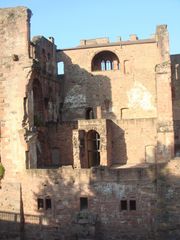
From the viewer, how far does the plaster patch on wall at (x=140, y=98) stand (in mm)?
35031

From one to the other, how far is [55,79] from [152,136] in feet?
35.7

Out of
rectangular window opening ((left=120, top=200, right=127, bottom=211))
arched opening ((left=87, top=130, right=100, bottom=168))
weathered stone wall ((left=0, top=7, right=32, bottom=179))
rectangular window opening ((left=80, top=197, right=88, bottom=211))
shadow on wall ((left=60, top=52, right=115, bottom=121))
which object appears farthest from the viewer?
shadow on wall ((left=60, top=52, right=115, bottom=121))

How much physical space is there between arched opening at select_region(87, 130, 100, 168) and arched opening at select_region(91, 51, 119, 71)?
28.4 ft

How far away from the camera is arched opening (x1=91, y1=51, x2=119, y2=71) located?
37.0 metres

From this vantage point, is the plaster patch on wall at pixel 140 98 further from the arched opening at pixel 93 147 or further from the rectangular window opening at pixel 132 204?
the rectangular window opening at pixel 132 204

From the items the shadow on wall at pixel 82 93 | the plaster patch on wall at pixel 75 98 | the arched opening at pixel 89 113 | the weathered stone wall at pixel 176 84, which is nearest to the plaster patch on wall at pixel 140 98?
the shadow on wall at pixel 82 93

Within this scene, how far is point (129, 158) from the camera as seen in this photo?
2964 centimetres

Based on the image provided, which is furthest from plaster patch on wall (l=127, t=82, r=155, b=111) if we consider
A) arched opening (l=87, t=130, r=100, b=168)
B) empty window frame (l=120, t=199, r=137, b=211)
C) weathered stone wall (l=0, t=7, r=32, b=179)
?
empty window frame (l=120, t=199, r=137, b=211)

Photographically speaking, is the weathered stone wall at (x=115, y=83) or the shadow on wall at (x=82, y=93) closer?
the weathered stone wall at (x=115, y=83)

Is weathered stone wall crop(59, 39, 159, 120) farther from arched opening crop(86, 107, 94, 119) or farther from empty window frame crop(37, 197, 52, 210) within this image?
empty window frame crop(37, 197, 52, 210)

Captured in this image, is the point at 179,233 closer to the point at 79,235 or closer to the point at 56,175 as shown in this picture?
the point at 79,235

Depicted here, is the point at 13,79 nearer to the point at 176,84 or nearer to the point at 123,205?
the point at 123,205

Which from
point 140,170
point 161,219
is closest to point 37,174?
point 140,170

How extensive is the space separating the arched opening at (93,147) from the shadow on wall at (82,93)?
4876 millimetres
